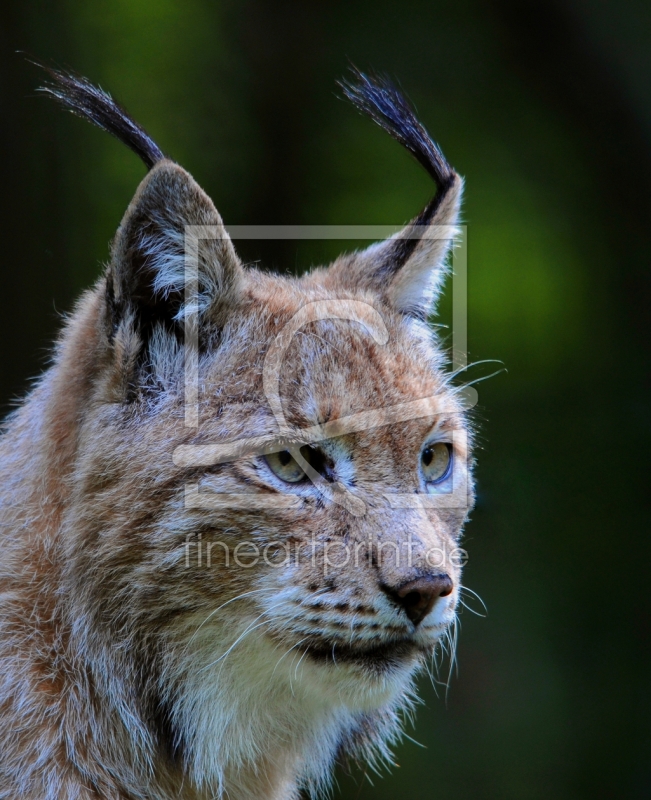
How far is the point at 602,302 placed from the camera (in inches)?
225

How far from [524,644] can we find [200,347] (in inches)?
164

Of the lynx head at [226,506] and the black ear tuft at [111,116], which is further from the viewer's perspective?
the black ear tuft at [111,116]

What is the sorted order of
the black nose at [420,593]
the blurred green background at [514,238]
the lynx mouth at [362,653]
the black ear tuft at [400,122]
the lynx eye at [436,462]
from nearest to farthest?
the black nose at [420,593] < the lynx mouth at [362,653] < the lynx eye at [436,462] < the black ear tuft at [400,122] < the blurred green background at [514,238]

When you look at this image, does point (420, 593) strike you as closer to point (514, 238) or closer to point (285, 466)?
point (285, 466)

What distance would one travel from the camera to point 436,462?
2914 mm

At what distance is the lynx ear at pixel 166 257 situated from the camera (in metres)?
2.36

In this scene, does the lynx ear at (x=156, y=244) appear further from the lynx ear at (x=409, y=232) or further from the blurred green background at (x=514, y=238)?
the blurred green background at (x=514, y=238)

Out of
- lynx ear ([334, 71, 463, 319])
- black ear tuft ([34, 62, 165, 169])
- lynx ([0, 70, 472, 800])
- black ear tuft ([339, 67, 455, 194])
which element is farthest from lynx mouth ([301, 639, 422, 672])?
black ear tuft ([339, 67, 455, 194])

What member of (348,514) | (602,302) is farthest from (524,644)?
(348,514)

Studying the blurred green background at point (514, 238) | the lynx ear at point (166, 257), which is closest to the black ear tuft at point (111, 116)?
the lynx ear at point (166, 257)

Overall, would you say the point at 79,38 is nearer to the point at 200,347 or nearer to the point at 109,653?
the point at 200,347

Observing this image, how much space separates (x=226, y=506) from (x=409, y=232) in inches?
53.7

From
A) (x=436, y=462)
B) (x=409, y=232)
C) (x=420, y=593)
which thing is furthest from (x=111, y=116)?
(x=420, y=593)

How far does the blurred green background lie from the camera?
557 centimetres
